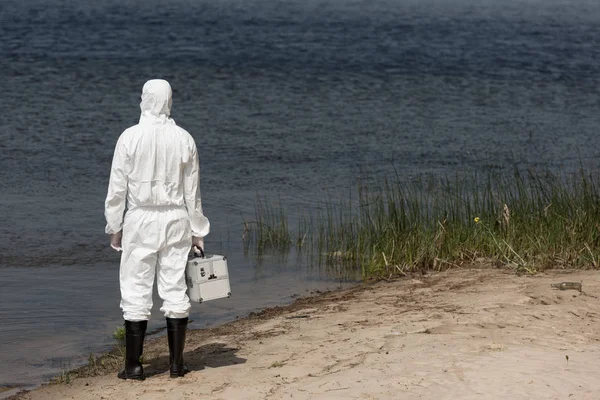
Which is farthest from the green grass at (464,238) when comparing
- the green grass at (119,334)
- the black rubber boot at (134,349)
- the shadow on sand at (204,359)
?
the black rubber boot at (134,349)

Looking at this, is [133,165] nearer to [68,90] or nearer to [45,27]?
[68,90]

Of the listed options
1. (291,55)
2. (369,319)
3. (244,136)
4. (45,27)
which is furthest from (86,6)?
(369,319)

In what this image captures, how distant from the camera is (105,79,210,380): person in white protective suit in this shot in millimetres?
6957

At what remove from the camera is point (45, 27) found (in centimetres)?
3762

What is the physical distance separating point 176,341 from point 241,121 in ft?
45.3

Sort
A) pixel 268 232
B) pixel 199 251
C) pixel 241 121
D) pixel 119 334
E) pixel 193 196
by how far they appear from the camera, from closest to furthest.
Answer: pixel 193 196 < pixel 199 251 < pixel 119 334 < pixel 268 232 < pixel 241 121

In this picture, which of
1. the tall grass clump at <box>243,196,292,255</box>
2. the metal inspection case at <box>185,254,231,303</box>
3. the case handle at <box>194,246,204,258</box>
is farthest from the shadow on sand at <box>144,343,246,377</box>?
the tall grass clump at <box>243,196,292,255</box>

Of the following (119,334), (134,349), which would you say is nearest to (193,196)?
(134,349)

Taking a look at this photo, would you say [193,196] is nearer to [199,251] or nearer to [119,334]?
[199,251]

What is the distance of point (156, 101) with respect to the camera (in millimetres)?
7004

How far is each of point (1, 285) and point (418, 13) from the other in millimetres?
45710

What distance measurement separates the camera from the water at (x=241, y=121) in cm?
1111

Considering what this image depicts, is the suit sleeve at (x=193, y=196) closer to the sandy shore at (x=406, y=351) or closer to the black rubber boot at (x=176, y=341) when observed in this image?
the black rubber boot at (x=176, y=341)

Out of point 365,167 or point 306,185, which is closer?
point 306,185
